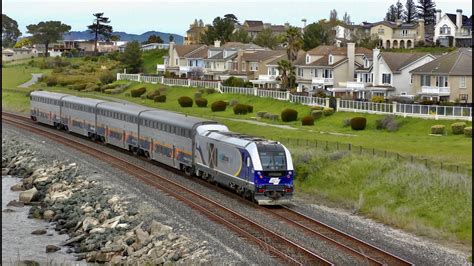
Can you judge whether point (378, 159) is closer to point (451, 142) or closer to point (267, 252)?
point (451, 142)

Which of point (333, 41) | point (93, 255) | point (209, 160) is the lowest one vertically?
point (93, 255)

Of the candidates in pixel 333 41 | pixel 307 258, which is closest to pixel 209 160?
pixel 307 258

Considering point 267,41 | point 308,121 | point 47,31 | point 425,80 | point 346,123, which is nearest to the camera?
point 346,123

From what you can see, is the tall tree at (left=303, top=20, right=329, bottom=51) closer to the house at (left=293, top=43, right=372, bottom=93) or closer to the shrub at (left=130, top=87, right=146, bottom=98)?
the house at (left=293, top=43, right=372, bottom=93)

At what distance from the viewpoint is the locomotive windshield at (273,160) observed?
32875mm

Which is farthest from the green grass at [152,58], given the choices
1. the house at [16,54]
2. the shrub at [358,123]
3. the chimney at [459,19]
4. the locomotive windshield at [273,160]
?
the locomotive windshield at [273,160]

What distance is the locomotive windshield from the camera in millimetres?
32875

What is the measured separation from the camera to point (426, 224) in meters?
30.2

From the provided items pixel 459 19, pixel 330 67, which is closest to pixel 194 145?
pixel 330 67

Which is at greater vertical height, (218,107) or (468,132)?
(218,107)

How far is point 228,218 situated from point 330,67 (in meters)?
60.4

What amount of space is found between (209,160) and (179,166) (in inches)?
206

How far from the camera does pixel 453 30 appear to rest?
128 m

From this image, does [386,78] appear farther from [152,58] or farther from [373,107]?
[152,58]
